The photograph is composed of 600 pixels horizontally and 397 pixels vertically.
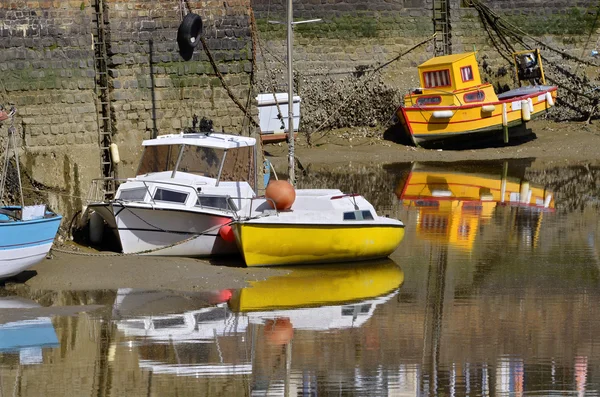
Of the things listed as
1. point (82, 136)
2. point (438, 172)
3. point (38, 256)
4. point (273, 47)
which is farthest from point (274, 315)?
point (273, 47)

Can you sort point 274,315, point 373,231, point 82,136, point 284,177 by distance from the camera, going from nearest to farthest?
point 274,315, point 373,231, point 82,136, point 284,177

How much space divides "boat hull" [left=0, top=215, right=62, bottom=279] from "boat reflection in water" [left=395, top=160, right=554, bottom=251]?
660 cm

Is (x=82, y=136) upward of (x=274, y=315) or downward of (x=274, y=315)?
upward

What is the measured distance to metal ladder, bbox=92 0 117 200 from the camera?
17.7m

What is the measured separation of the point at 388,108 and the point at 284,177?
726cm

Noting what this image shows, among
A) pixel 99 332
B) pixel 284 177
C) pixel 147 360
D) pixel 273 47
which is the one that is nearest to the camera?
pixel 147 360

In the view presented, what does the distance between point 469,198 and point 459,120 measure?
6.88m

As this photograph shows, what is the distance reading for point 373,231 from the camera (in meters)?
16.2

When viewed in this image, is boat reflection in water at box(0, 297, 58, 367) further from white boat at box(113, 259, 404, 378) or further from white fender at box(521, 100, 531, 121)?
white fender at box(521, 100, 531, 121)

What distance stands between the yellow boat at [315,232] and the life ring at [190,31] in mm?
3159

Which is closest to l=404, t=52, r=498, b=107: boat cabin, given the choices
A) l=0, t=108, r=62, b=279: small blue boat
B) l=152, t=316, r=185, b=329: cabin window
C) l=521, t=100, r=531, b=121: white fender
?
l=521, t=100, r=531, b=121: white fender

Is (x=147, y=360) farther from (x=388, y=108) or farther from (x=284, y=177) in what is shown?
(x=388, y=108)

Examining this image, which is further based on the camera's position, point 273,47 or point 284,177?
A: point 273,47

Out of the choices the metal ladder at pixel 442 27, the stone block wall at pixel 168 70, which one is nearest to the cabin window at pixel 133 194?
the stone block wall at pixel 168 70
